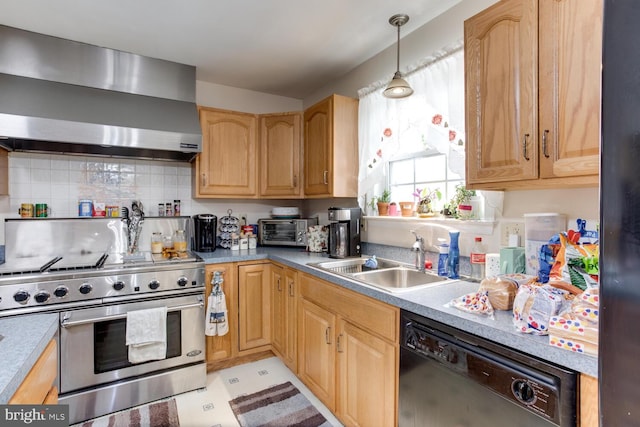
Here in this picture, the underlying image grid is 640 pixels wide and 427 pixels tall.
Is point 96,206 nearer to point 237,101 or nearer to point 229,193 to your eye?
point 229,193

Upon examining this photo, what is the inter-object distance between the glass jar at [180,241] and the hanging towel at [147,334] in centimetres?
61

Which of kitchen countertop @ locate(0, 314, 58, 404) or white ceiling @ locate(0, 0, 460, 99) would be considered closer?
kitchen countertop @ locate(0, 314, 58, 404)

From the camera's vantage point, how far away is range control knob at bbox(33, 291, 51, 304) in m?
1.77

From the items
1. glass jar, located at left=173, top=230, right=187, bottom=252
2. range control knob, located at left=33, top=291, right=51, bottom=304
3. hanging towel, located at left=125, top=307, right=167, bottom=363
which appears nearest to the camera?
range control knob, located at left=33, top=291, right=51, bottom=304

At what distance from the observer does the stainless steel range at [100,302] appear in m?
1.81

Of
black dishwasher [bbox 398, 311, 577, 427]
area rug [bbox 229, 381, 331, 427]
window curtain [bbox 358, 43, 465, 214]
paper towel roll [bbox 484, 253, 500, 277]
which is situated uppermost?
window curtain [bbox 358, 43, 465, 214]

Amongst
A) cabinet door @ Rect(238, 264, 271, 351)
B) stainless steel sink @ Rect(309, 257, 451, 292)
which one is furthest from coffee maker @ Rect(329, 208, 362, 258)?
cabinet door @ Rect(238, 264, 271, 351)

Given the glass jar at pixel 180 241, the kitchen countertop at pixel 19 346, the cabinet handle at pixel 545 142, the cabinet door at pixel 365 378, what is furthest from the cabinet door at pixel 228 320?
the cabinet handle at pixel 545 142

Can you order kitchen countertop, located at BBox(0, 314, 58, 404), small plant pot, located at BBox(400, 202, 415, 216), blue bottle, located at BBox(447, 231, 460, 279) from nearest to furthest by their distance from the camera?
kitchen countertop, located at BBox(0, 314, 58, 404), blue bottle, located at BBox(447, 231, 460, 279), small plant pot, located at BBox(400, 202, 415, 216)

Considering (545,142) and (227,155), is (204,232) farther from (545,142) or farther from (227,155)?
(545,142)

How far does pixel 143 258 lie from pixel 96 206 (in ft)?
2.09

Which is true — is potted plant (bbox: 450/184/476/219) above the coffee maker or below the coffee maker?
above

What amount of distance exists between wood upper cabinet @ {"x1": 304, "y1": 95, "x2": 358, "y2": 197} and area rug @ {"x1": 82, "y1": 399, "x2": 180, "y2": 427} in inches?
69.0

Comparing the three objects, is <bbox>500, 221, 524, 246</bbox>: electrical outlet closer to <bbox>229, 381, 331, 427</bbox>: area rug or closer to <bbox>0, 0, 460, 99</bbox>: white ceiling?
<bbox>0, 0, 460, 99</bbox>: white ceiling
